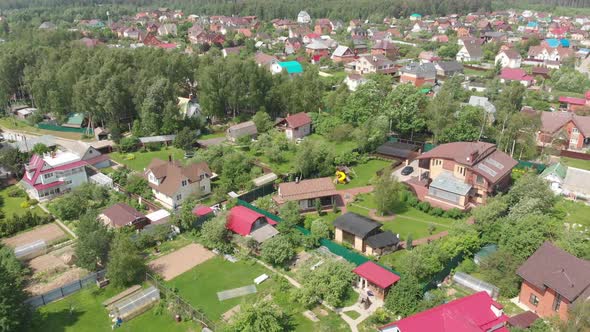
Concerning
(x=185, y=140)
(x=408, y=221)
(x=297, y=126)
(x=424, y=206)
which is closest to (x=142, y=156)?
(x=185, y=140)

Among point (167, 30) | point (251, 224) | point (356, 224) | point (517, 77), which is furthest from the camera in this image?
point (167, 30)

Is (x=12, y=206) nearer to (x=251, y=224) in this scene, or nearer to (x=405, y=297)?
(x=251, y=224)

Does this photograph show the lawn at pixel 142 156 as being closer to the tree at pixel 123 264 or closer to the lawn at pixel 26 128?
the lawn at pixel 26 128

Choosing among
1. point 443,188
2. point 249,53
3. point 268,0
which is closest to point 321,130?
point 443,188

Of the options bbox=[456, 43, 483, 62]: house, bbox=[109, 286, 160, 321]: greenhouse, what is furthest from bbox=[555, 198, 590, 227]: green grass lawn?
bbox=[456, 43, 483, 62]: house

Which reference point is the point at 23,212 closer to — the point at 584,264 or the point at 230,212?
the point at 230,212

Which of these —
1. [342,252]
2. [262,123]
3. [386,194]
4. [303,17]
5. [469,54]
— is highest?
[303,17]

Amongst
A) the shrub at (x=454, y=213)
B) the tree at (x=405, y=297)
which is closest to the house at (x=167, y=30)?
the shrub at (x=454, y=213)

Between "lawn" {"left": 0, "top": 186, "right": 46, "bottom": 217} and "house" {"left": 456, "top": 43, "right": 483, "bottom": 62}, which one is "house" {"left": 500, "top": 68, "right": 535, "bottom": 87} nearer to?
"house" {"left": 456, "top": 43, "right": 483, "bottom": 62}
